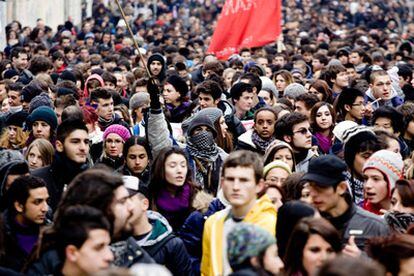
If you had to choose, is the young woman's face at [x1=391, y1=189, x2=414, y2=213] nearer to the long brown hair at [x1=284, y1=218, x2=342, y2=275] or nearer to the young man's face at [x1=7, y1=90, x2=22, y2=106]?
the long brown hair at [x1=284, y1=218, x2=342, y2=275]

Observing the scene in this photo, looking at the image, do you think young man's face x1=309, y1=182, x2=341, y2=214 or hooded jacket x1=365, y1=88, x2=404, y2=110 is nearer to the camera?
young man's face x1=309, y1=182, x2=341, y2=214

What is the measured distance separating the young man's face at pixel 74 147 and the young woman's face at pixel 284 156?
5.41 feet

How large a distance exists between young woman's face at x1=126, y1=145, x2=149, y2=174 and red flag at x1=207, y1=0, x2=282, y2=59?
9.76 meters

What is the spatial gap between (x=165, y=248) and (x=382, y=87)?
23.3ft

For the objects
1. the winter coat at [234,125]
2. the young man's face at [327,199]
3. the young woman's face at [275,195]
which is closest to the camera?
the young man's face at [327,199]

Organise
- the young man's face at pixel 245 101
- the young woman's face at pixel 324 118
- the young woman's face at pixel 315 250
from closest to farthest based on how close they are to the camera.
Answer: the young woman's face at pixel 315 250
the young woman's face at pixel 324 118
the young man's face at pixel 245 101

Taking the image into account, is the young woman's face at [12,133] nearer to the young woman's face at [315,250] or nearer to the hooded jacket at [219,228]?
the hooded jacket at [219,228]

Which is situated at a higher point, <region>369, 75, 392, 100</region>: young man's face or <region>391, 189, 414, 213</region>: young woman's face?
<region>391, 189, 414, 213</region>: young woman's face

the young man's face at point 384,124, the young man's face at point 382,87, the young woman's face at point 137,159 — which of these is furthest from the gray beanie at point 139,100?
the young woman's face at point 137,159

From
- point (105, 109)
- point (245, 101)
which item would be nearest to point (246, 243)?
point (105, 109)

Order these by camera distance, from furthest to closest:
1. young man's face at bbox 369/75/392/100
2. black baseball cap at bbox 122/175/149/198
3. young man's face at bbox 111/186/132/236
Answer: young man's face at bbox 369/75/392/100 < black baseball cap at bbox 122/175/149/198 < young man's face at bbox 111/186/132/236

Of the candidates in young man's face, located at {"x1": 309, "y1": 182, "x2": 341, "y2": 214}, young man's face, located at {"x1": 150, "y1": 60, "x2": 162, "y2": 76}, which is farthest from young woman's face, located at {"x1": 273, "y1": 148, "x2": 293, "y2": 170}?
young man's face, located at {"x1": 150, "y1": 60, "x2": 162, "y2": 76}

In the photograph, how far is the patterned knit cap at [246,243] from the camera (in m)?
6.30

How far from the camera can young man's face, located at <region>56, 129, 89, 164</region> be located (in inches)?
377
